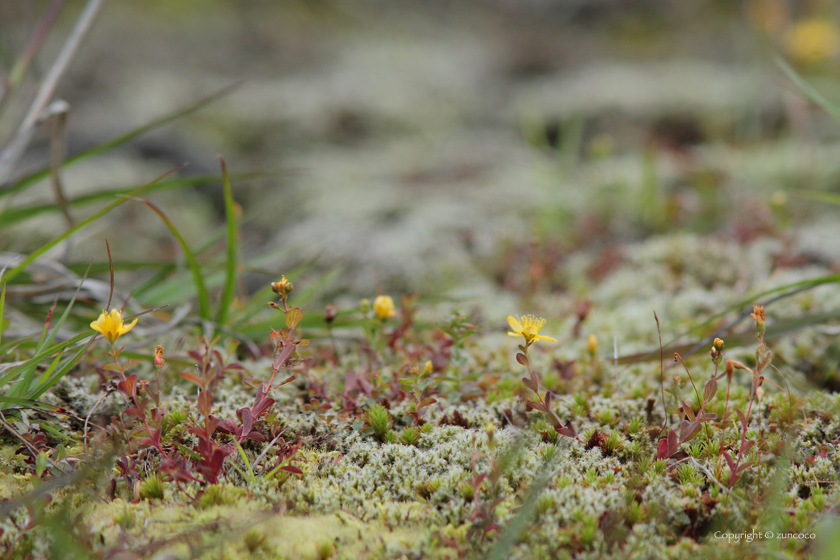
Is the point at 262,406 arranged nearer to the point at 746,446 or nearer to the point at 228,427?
the point at 228,427

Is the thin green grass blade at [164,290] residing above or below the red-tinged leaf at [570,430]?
below

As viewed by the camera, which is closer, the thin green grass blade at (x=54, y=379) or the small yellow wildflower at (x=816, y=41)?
the thin green grass blade at (x=54, y=379)

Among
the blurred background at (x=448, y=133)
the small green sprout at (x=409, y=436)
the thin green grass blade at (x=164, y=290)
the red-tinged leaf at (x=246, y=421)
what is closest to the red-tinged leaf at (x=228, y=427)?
the red-tinged leaf at (x=246, y=421)

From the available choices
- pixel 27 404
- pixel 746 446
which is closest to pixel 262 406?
pixel 27 404

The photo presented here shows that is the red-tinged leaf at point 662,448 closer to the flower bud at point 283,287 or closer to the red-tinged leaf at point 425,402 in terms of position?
the red-tinged leaf at point 425,402

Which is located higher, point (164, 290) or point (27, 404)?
point (27, 404)

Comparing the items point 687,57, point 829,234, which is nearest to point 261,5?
point 687,57

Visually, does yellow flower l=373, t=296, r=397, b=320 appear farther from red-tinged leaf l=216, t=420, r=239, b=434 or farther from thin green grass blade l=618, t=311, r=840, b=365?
thin green grass blade l=618, t=311, r=840, b=365
